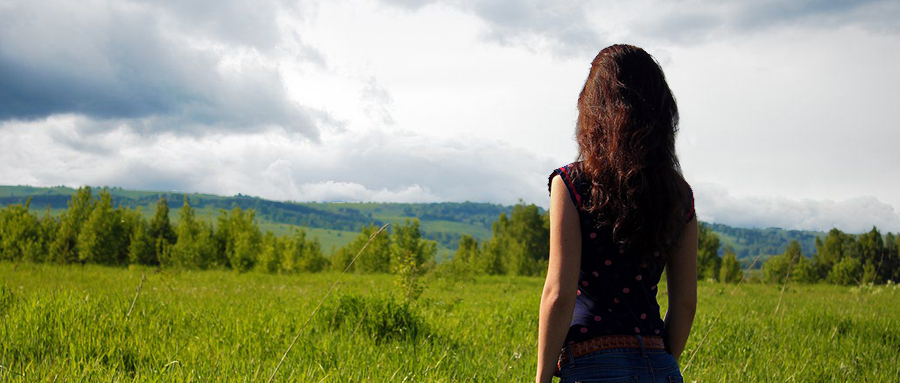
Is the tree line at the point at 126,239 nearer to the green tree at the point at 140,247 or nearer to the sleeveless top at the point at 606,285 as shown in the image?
the green tree at the point at 140,247

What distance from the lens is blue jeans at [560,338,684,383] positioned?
7.13 ft

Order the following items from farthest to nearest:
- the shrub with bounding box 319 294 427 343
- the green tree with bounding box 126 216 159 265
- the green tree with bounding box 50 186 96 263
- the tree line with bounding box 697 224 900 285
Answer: the tree line with bounding box 697 224 900 285 < the green tree with bounding box 126 216 159 265 < the green tree with bounding box 50 186 96 263 < the shrub with bounding box 319 294 427 343

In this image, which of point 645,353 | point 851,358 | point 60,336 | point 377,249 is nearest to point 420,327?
point 60,336

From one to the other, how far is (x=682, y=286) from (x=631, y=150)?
30.9 inches

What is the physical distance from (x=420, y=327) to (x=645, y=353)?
4161 mm

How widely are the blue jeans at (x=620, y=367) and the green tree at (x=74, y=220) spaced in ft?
122

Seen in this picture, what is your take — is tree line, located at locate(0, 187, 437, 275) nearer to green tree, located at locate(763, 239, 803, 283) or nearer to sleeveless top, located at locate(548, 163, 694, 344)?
green tree, located at locate(763, 239, 803, 283)

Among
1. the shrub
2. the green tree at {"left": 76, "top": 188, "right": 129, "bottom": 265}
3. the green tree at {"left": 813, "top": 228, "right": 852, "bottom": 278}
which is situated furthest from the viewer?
the green tree at {"left": 813, "top": 228, "right": 852, "bottom": 278}

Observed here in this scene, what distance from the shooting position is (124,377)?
402 cm

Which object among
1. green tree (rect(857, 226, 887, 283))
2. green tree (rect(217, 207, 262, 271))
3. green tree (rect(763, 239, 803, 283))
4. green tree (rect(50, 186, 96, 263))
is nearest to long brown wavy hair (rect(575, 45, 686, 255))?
green tree (rect(763, 239, 803, 283))

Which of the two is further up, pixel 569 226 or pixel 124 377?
pixel 569 226

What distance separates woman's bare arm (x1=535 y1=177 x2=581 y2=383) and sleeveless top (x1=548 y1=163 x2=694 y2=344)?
67mm

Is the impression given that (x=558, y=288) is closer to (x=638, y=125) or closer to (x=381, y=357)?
(x=638, y=125)

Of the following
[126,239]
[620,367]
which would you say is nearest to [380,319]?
[620,367]
